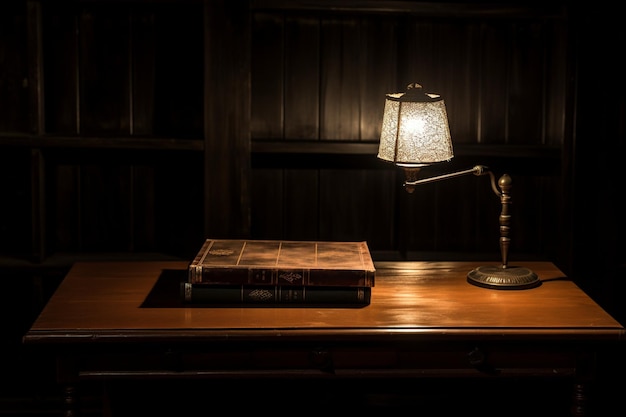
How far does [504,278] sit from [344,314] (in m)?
0.46

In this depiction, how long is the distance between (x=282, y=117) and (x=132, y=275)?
661 millimetres

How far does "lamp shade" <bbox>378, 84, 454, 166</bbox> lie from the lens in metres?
2.29

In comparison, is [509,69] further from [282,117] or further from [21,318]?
[21,318]

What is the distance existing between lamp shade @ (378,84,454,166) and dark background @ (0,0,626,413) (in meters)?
0.40

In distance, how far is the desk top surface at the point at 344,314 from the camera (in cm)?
209

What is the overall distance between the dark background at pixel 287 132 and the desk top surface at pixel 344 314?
381mm

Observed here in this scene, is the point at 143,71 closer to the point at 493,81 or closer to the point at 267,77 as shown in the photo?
the point at 267,77

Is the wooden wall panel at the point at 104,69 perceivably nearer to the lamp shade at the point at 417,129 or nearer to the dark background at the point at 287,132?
the dark background at the point at 287,132

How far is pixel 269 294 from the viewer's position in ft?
7.32

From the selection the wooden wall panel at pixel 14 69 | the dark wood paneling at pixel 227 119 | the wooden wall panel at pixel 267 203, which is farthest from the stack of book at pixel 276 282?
the wooden wall panel at pixel 14 69

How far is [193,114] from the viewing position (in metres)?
2.85

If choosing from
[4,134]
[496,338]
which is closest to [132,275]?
[4,134]

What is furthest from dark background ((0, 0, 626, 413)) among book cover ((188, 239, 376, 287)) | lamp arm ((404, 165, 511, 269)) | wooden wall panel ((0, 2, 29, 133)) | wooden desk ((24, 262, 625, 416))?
wooden desk ((24, 262, 625, 416))

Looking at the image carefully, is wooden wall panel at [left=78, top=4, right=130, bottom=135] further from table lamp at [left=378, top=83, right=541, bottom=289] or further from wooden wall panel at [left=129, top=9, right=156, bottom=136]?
table lamp at [left=378, top=83, right=541, bottom=289]
